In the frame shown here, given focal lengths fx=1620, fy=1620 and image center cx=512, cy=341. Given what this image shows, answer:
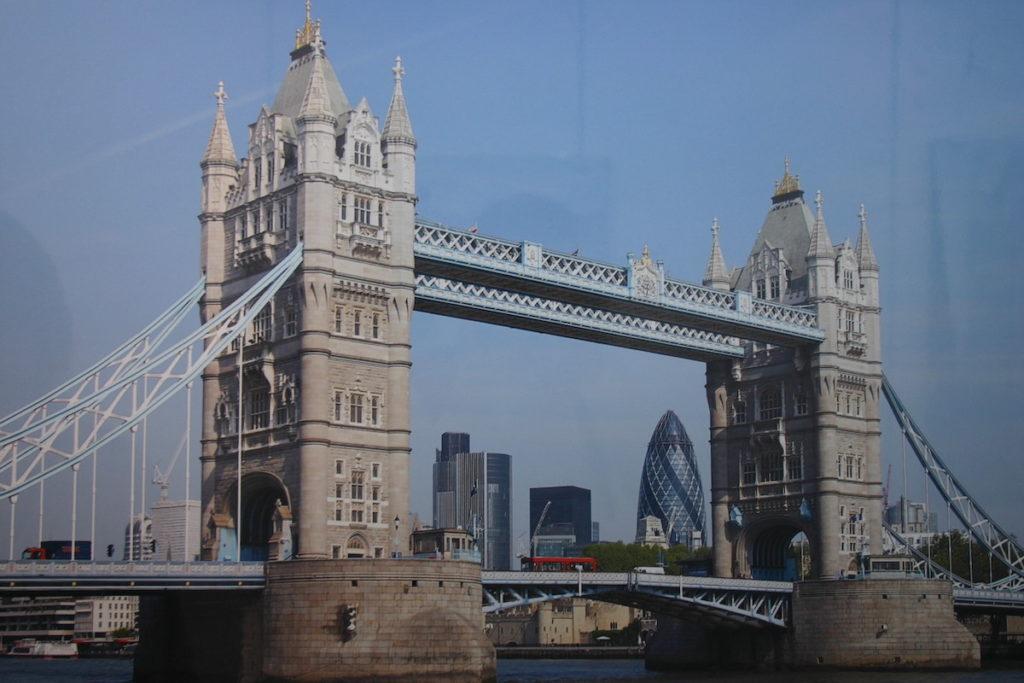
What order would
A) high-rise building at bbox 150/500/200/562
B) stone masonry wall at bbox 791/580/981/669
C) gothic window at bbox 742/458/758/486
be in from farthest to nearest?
gothic window at bbox 742/458/758/486, stone masonry wall at bbox 791/580/981/669, high-rise building at bbox 150/500/200/562

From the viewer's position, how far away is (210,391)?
83812 millimetres

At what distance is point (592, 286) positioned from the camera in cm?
9150

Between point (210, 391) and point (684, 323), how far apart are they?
3141cm

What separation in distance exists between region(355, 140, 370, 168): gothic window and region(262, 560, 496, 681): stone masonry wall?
20.9m

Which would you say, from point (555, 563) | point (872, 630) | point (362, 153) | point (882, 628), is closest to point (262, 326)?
point (362, 153)

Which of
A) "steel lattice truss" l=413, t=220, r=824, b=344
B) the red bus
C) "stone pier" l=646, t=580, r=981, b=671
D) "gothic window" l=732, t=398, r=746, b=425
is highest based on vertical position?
"steel lattice truss" l=413, t=220, r=824, b=344

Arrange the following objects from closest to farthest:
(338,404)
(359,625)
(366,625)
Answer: (359,625) → (366,625) → (338,404)

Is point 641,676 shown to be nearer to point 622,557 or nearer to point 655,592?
point 655,592

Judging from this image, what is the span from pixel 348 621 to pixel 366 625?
938mm

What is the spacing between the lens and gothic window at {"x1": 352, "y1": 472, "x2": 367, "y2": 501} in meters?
79.1

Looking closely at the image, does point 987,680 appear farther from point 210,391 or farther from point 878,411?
point 210,391

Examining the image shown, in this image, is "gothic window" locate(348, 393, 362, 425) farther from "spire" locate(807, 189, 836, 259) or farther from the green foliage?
the green foliage

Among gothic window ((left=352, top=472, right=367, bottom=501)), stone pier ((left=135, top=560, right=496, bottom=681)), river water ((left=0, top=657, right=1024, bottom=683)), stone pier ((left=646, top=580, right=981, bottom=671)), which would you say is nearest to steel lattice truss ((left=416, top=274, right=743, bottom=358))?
gothic window ((left=352, top=472, right=367, bottom=501))

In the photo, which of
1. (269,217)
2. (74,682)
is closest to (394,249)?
(269,217)
